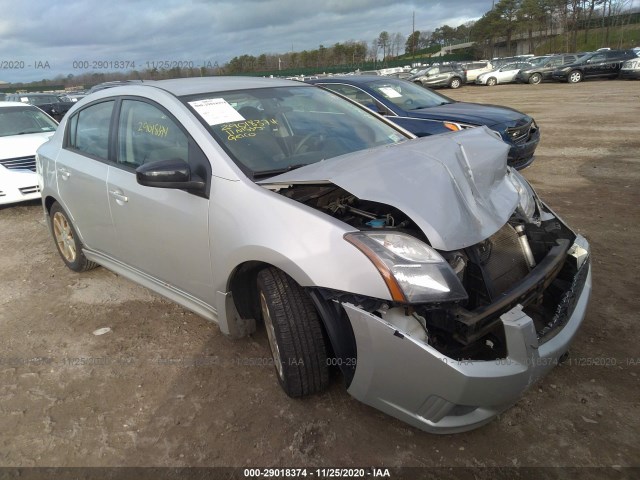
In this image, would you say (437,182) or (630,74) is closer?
(437,182)

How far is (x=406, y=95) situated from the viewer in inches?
313

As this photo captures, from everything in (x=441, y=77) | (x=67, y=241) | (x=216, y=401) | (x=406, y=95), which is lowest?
(x=216, y=401)

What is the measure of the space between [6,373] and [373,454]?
2.39 m

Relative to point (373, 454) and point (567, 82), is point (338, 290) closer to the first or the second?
point (373, 454)

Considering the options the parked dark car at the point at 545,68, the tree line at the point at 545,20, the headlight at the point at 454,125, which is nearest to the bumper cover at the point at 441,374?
the headlight at the point at 454,125

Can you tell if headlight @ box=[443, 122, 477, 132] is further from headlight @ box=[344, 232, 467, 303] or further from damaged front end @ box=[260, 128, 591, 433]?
headlight @ box=[344, 232, 467, 303]

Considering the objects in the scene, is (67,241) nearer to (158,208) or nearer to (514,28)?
(158,208)

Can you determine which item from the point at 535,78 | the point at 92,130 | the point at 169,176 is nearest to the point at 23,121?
the point at 92,130

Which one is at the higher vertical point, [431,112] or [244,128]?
[244,128]

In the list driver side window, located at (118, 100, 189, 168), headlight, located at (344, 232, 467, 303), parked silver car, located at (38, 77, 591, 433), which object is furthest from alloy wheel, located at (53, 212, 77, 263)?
headlight, located at (344, 232, 467, 303)

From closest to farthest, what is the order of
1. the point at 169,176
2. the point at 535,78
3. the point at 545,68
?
the point at 169,176, the point at 545,68, the point at 535,78

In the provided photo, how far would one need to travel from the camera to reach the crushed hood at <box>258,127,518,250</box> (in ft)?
7.01

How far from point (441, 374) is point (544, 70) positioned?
31.3 meters

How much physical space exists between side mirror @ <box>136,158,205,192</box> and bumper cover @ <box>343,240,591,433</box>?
115 cm
